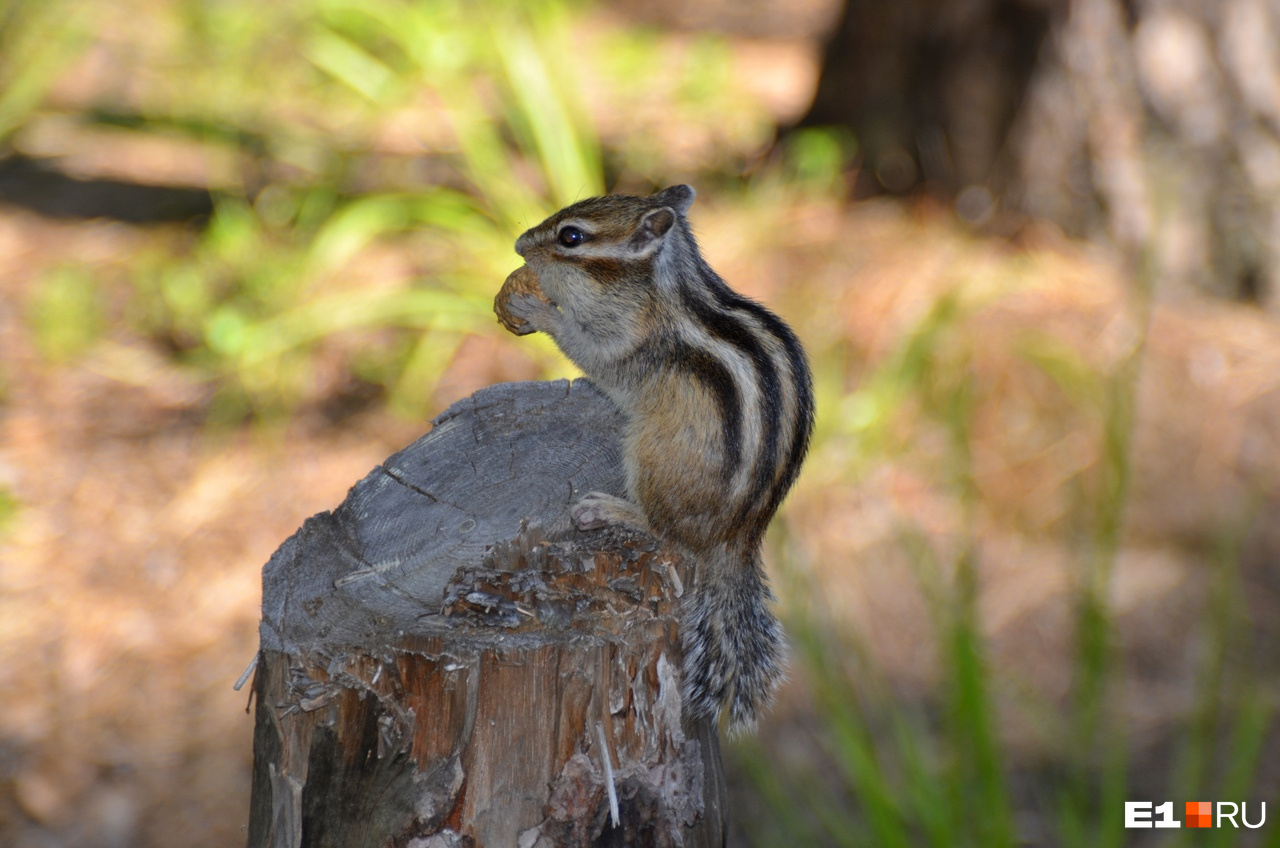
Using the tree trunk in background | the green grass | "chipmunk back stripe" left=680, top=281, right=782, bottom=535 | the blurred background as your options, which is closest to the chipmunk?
"chipmunk back stripe" left=680, top=281, right=782, bottom=535

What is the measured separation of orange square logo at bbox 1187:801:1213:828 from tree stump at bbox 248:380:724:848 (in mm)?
1668

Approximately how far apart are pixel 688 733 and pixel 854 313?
137 inches

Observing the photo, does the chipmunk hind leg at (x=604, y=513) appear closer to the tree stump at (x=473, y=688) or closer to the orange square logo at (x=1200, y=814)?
the tree stump at (x=473, y=688)

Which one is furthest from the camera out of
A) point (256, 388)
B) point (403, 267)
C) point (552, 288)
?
point (403, 267)

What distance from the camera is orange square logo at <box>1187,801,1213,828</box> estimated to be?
3.03 m

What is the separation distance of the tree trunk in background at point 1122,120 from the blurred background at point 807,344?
0.02 metres

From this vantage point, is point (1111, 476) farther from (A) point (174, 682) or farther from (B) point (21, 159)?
(B) point (21, 159)

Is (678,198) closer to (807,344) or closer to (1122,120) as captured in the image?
(807,344)

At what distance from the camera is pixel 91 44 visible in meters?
7.57

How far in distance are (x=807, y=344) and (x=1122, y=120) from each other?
1930 millimetres

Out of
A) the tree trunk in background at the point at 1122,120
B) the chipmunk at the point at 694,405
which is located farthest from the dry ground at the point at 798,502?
the chipmunk at the point at 694,405

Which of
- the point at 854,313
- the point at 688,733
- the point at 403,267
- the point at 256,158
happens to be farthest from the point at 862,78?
the point at 688,733

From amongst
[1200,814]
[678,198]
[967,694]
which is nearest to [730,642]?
[967,694]

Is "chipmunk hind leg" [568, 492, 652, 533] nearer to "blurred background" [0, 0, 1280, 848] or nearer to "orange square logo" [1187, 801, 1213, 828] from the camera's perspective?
"blurred background" [0, 0, 1280, 848]
